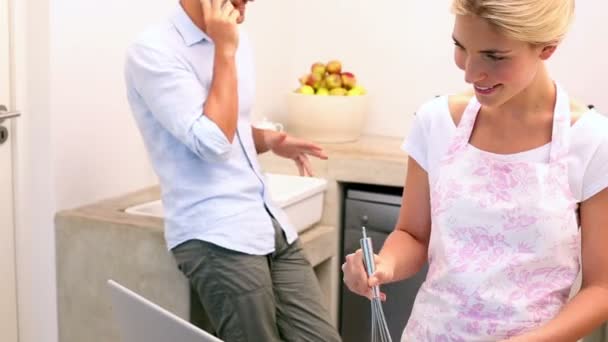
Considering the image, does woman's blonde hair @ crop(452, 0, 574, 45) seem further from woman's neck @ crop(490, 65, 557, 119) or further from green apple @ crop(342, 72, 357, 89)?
green apple @ crop(342, 72, 357, 89)

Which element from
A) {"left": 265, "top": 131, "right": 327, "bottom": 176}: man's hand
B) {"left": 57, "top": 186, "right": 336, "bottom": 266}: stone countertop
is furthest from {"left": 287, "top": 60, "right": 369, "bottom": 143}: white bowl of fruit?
{"left": 265, "top": 131, "right": 327, "bottom": 176}: man's hand

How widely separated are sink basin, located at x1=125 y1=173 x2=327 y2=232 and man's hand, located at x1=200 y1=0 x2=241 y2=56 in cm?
57

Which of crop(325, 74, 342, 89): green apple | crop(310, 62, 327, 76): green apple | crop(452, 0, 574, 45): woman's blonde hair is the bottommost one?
crop(325, 74, 342, 89): green apple

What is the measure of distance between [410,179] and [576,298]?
0.30 metres

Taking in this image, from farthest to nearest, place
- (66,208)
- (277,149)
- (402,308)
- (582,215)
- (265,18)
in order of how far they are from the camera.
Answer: (265,18)
(402,308)
(66,208)
(277,149)
(582,215)

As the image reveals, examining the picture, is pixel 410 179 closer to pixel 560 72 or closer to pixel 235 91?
pixel 235 91

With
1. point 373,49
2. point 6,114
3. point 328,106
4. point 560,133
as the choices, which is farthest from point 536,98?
point 373,49

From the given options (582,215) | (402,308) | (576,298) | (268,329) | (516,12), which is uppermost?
(516,12)

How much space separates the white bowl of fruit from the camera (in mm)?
2854

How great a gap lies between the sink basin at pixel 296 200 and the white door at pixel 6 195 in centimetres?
30

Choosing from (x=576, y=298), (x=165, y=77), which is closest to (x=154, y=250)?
(x=165, y=77)

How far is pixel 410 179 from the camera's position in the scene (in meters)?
1.32

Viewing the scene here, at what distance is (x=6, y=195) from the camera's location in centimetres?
213

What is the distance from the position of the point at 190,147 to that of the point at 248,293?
328mm
